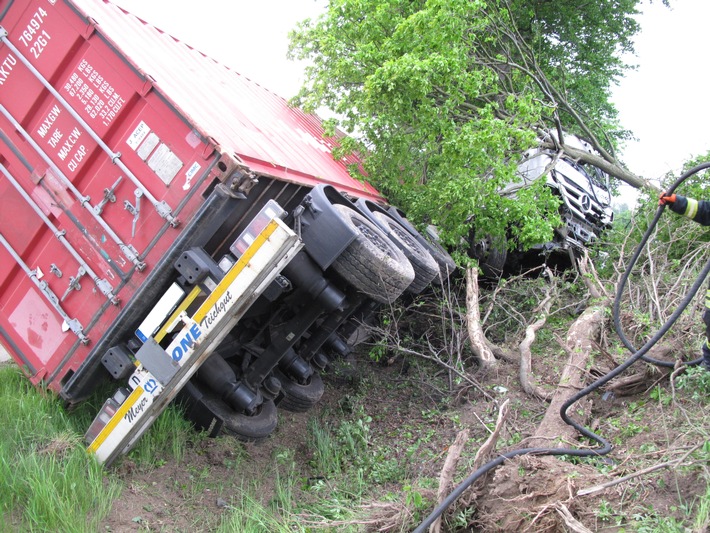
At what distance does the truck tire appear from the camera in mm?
4355

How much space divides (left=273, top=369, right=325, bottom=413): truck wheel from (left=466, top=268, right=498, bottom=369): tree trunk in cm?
149

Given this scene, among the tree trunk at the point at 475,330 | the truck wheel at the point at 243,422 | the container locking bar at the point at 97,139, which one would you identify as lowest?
the truck wheel at the point at 243,422

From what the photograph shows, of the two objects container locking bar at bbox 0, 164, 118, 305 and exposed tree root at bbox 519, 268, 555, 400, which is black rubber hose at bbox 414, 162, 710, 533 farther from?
container locking bar at bbox 0, 164, 118, 305

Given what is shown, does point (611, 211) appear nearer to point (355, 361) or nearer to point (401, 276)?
point (355, 361)

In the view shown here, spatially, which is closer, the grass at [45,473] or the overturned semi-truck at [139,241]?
the grass at [45,473]

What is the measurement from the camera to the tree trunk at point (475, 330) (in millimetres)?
5379

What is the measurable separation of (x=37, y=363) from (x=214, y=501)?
4.91 ft

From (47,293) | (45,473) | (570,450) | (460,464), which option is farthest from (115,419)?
(570,450)

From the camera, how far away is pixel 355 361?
6.50m

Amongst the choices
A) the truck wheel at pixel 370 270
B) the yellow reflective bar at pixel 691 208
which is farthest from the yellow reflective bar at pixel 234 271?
the yellow reflective bar at pixel 691 208

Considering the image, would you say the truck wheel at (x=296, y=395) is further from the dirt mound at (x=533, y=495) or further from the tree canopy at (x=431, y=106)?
the tree canopy at (x=431, y=106)

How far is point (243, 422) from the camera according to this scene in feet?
14.5

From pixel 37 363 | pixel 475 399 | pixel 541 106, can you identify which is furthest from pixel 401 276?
pixel 541 106

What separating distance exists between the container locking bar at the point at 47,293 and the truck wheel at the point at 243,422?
103cm
